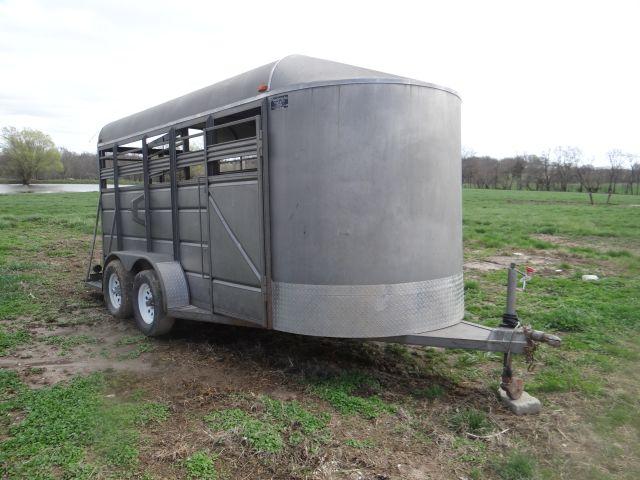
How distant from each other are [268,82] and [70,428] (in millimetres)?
3312

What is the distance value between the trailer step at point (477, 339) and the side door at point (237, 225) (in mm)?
1367

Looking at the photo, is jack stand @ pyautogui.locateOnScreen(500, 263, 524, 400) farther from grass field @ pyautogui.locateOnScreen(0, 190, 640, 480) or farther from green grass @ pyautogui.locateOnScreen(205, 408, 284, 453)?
green grass @ pyautogui.locateOnScreen(205, 408, 284, 453)

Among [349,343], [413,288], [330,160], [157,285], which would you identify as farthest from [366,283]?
[157,285]

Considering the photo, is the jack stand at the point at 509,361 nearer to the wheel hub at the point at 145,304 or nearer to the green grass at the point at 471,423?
the green grass at the point at 471,423

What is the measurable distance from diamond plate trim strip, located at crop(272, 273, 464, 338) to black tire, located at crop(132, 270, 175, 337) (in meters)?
1.96

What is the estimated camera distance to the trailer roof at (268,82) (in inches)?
169

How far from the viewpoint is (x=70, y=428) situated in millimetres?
3738

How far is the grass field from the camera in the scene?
3326mm

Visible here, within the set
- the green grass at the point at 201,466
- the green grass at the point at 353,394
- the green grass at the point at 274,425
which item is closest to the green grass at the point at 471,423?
the green grass at the point at 353,394

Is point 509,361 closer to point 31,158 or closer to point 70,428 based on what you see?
point 70,428

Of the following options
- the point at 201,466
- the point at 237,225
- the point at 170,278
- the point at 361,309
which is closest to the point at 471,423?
the point at 361,309

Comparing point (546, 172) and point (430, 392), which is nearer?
point (430, 392)

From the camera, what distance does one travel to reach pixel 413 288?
4293 mm

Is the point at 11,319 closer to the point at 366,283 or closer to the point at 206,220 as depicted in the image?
the point at 206,220
